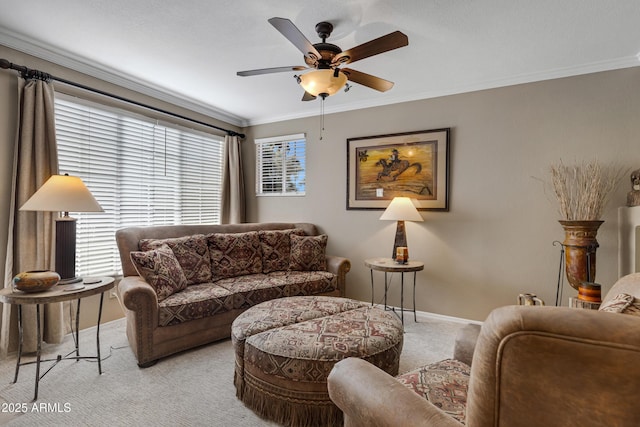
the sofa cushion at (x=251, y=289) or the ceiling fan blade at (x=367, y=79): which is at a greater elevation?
the ceiling fan blade at (x=367, y=79)

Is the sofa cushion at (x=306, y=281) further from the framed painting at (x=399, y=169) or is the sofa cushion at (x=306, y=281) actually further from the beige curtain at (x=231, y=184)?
the beige curtain at (x=231, y=184)

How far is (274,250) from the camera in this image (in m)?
3.88

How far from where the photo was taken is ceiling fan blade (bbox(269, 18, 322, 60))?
1.76m

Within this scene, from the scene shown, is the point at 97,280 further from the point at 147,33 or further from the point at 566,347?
the point at 566,347

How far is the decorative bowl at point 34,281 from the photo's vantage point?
6.82 feet

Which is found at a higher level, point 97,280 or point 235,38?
point 235,38

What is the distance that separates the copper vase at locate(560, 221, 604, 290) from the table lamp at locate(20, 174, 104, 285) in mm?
3877

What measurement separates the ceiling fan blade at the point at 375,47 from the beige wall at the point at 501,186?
187 centimetres

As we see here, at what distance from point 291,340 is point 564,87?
135 inches

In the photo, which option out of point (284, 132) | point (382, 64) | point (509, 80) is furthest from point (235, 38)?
point (509, 80)

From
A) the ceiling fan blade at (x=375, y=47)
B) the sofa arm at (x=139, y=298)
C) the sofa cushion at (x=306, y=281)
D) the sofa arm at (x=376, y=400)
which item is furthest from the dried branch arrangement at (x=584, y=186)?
the sofa arm at (x=139, y=298)

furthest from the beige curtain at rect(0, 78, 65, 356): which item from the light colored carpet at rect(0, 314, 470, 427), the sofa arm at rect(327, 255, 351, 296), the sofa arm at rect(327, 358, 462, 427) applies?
the sofa arm at rect(327, 358, 462, 427)

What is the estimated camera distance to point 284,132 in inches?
187

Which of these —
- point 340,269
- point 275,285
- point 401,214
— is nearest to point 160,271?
point 275,285
